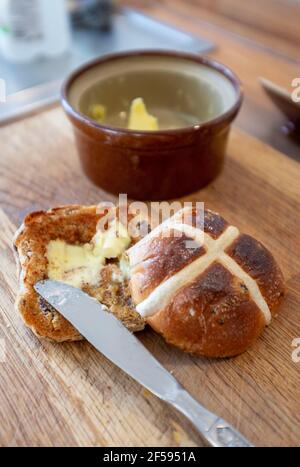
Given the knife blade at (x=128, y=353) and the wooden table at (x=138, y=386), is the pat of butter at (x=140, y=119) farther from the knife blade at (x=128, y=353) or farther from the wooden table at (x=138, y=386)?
the knife blade at (x=128, y=353)

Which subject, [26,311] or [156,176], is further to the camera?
[156,176]

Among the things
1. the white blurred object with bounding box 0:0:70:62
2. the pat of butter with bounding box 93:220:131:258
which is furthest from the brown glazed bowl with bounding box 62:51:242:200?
the white blurred object with bounding box 0:0:70:62

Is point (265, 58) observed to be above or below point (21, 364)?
above

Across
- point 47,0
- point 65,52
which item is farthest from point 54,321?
point 65,52

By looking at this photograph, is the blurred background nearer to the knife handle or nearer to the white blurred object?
the white blurred object

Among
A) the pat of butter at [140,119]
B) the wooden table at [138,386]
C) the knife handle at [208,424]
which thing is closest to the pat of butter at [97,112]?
the pat of butter at [140,119]

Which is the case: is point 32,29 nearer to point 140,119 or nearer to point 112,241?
point 140,119

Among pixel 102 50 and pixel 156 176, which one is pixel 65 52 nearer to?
pixel 102 50
